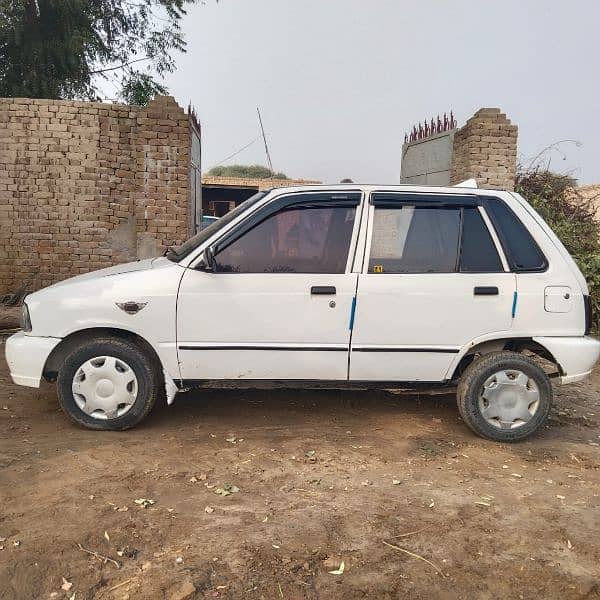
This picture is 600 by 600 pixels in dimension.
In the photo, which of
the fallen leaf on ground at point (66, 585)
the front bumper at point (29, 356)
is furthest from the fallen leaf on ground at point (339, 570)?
the front bumper at point (29, 356)

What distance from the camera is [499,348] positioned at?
430 cm

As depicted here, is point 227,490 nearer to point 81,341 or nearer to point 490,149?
point 81,341

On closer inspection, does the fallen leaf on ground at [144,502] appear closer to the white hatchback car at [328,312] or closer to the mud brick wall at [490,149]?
the white hatchback car at [328,312]

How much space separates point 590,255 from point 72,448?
25.9ft

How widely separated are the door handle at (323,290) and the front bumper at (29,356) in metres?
1.85

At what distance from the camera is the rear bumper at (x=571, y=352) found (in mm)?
4141

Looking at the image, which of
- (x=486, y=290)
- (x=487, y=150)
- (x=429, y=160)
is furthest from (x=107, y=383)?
(x=429, y=160)

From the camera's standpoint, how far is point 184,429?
4.32m

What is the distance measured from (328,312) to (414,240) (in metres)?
0.83

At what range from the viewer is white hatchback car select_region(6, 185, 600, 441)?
4.07 meters

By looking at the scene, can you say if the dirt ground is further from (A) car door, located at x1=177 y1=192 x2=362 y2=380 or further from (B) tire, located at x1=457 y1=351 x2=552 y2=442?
(A) car door, located at x1=177 y1=192 x2=362 y2=380

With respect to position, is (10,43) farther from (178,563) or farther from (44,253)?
(178,563)

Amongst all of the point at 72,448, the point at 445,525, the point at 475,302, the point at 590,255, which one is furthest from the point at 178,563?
the point at 590,255

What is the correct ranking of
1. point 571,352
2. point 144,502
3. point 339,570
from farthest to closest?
1. point 571,352
2. point 144,502
3. point 339,570
